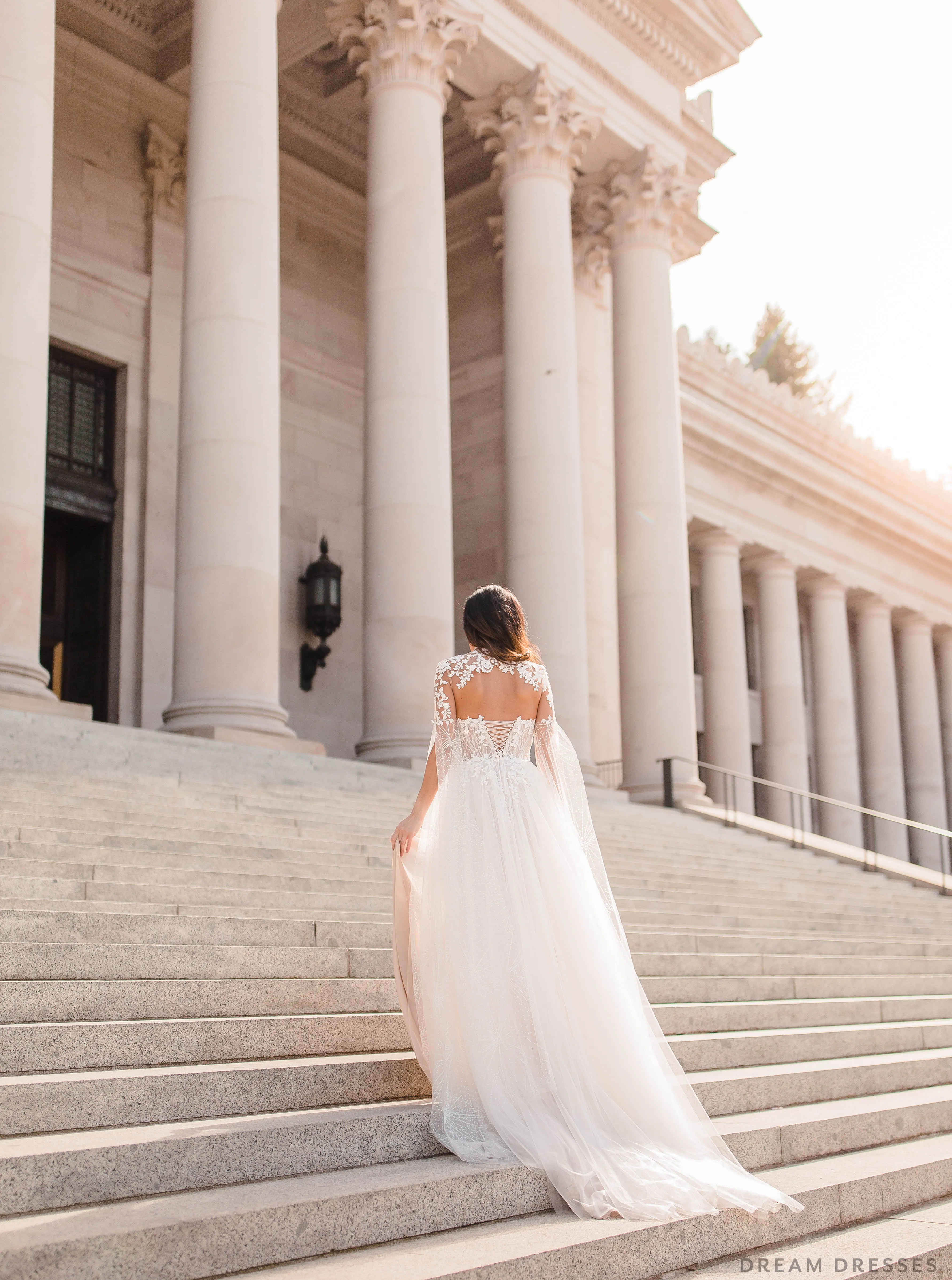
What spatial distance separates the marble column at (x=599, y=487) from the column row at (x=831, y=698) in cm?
1165

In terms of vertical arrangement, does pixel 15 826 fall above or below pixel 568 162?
below

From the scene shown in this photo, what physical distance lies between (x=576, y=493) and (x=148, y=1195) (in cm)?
2180

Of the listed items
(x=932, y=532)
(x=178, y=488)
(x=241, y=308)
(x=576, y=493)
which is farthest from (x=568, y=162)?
(x=932, y=532)

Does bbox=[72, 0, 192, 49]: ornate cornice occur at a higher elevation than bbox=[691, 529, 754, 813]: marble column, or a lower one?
higher

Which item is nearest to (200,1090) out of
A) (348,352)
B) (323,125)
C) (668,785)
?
(668,785)

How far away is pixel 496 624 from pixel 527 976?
1942mm

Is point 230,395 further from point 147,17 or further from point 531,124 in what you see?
point 147,17

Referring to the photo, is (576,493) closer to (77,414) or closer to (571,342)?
(571,342)

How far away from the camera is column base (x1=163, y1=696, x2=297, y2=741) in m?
18.5

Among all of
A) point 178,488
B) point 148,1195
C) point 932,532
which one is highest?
point 932,532

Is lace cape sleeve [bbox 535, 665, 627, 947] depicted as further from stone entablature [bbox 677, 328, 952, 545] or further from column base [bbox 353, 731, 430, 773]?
stone entablature [bbox 677, 328, 952, 545]

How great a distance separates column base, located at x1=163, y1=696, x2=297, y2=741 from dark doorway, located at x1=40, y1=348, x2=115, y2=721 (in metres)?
7.55

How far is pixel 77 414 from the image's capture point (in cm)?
2680

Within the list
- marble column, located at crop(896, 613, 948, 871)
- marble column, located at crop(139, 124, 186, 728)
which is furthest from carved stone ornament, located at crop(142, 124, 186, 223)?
marble column, located at crop(896, 613, 948, 871)
